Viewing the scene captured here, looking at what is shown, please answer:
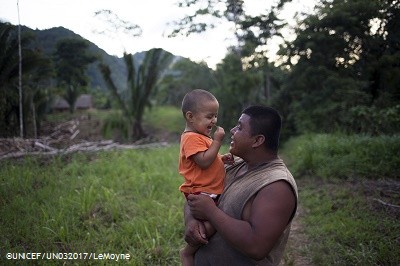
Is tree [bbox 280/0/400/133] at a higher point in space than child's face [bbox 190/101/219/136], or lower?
higher

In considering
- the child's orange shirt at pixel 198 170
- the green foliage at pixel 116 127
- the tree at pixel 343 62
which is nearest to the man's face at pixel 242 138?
the child's orange shirt at pixel 198 170

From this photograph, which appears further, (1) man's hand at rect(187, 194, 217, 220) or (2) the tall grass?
(2) the tall grass

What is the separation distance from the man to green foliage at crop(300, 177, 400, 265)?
7.49 feet

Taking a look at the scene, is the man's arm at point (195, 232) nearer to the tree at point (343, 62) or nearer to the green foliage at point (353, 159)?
the green foliage at point (353, 159)

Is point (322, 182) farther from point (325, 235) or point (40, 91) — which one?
point (40, 91)

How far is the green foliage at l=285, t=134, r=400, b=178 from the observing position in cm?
616

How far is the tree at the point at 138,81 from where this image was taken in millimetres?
12227

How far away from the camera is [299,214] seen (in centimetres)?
500

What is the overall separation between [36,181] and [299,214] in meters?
4.18

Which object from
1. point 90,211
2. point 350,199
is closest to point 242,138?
point 90,211

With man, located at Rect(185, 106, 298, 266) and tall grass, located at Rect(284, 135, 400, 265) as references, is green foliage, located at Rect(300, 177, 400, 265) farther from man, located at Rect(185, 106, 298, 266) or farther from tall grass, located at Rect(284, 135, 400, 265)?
man, located at Rect(185, 106, 298, 266)

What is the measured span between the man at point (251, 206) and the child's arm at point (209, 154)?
0.45 feet

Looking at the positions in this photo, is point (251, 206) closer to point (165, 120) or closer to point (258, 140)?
point (258, 140)

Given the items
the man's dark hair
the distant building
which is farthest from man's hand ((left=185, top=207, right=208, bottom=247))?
the distant building
